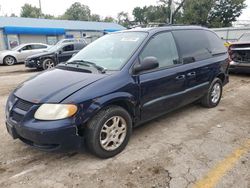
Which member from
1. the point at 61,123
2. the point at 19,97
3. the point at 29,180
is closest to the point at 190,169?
the point at 61,123

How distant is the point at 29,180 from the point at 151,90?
2.08 m

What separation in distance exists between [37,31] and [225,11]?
3065 cm

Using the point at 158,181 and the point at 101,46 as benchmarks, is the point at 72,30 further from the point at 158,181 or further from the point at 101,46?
the point at 158,181

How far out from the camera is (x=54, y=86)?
133 inches

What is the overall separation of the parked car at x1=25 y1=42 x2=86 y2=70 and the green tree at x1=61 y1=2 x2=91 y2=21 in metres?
75.7

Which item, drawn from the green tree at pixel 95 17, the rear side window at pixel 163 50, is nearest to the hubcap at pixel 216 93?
the rear side window at pixel 163 50

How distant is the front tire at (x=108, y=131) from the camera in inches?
128

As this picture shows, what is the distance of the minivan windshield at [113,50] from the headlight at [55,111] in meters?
0.96

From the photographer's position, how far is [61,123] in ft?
9.91

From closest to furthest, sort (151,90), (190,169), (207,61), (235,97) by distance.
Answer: (190,169)
(151,90)
(207,61)
(235,97)

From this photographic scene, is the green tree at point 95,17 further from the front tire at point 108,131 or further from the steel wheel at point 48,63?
the front tire at point 108,131

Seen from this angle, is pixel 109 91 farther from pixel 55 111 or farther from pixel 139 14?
pixel 139 14

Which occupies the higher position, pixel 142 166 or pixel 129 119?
pixel 129 119

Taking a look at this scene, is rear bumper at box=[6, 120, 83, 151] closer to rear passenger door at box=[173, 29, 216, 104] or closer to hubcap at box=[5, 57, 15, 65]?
rear passenger door at box=[173, 29, 216, 104]
